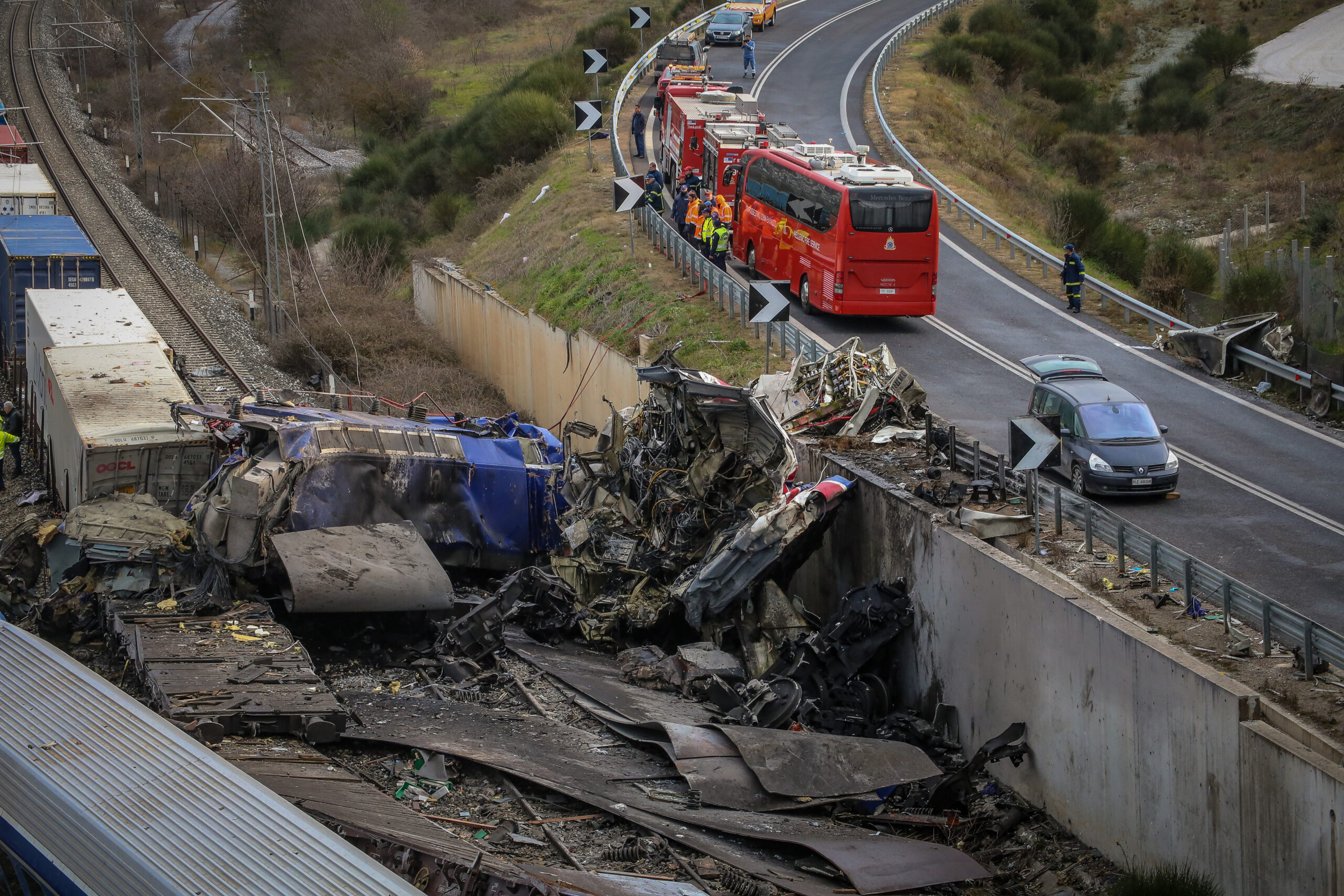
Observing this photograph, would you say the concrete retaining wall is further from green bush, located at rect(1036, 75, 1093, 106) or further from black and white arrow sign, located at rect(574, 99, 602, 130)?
green bush, located at rect(1036, 75, 1093, 106)

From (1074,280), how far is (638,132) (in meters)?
17.4

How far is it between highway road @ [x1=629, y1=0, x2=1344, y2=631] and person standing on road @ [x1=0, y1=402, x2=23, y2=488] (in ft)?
49.3

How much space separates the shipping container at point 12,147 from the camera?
4844cm

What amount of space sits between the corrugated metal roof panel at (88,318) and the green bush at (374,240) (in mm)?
13223

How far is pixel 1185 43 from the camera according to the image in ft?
195

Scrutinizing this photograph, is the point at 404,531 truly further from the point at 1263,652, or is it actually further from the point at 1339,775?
the point at 1339,775

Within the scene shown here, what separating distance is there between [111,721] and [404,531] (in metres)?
6.26

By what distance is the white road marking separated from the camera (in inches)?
581

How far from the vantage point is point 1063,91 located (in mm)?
51562

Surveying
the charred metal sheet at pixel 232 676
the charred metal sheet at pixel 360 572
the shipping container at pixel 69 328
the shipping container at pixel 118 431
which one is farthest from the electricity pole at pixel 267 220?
the charred metal sheet at pixel 232 676

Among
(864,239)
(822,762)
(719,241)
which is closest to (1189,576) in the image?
(822,762)

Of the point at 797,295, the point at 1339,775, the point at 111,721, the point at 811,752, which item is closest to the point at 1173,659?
the point at 1339,775

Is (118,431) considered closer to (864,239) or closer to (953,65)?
(864,239)

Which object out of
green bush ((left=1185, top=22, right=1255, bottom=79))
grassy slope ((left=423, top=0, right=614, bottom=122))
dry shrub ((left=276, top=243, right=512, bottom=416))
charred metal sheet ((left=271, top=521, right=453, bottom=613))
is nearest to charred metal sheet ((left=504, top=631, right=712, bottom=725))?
charred metal sheet ((left=271, top=521, right=453, bottom=613))
